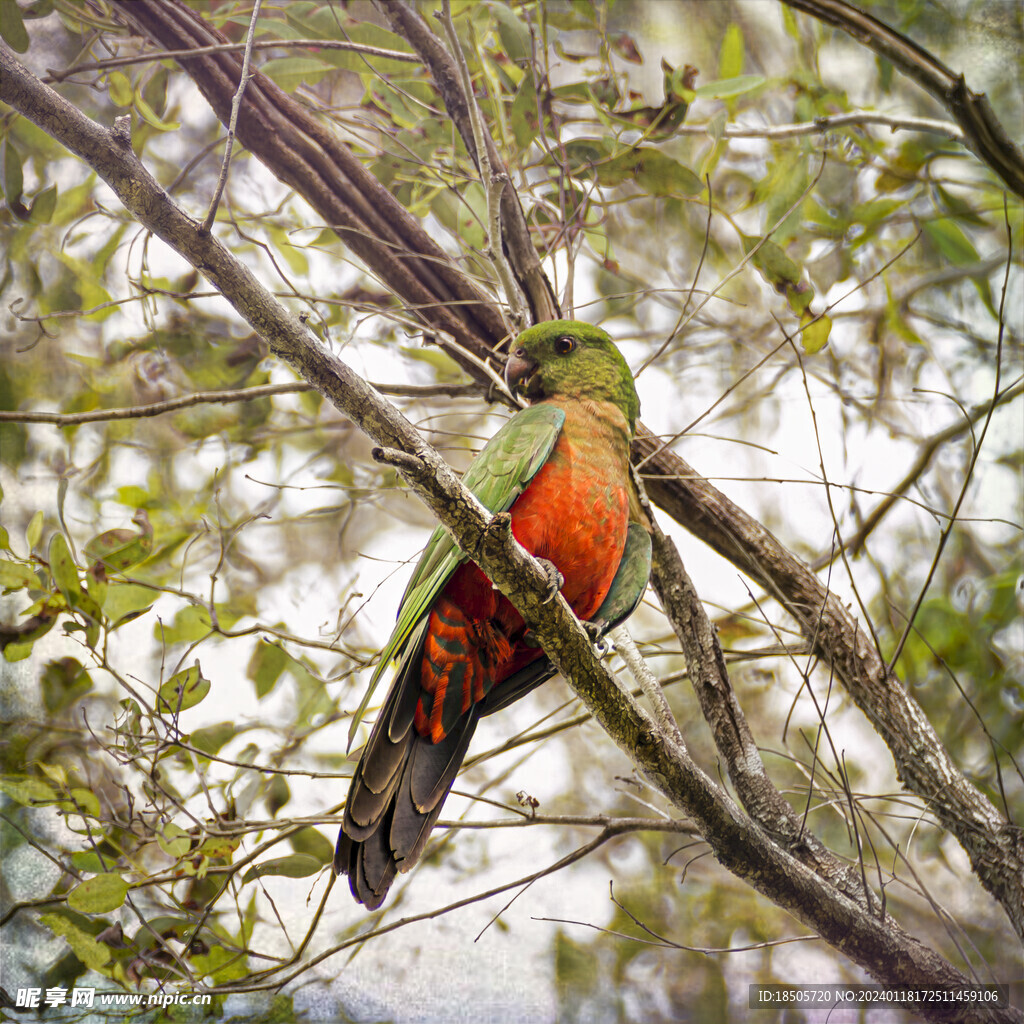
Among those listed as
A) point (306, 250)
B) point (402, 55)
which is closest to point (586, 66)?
point (402, 55)

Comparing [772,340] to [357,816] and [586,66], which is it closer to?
[586,66]

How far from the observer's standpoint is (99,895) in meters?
1.30

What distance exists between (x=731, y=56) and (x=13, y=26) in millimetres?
1395

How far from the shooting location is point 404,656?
1.12 meters

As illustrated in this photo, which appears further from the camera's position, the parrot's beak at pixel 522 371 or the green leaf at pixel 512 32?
the green leaf at pixel 512 32

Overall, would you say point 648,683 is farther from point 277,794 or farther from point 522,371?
point 277,794

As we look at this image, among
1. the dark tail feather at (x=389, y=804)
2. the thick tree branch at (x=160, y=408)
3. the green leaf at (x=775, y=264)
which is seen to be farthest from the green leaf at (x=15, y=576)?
the green leaf at (x=775, y=264)

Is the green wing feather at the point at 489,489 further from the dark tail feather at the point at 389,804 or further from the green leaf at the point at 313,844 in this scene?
the green leaf at the point at 313,844

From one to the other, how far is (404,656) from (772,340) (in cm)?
120

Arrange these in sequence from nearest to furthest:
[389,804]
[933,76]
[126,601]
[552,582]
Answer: [552,582], [389,804], [933,76], [126,601]

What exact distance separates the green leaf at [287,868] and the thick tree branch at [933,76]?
5.44 feet

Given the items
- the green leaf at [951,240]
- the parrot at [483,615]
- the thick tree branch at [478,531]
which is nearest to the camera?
the thick tree branch at [478,531]

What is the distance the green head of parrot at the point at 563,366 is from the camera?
4.38 ft

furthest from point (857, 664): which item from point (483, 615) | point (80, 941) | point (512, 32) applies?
point (80, 941)
